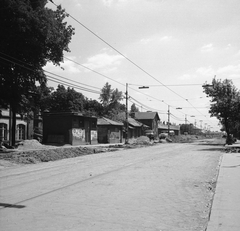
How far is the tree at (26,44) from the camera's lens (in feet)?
67.5

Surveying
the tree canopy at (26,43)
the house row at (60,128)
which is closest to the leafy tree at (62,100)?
the house row at (60,128)

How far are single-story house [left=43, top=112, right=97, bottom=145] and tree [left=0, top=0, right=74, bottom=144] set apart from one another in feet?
38.7

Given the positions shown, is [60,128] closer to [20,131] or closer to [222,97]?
[20,131]

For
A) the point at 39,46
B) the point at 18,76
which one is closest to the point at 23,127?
the point at 18,76

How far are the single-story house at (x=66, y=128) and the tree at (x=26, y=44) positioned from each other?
11.8 m

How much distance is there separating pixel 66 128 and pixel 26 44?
61.3 feet

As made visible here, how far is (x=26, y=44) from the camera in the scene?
22.2 metres

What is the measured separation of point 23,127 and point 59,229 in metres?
37.8

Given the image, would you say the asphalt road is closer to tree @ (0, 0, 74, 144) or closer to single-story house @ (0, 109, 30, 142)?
tree @ (0, 0, 74, 144)

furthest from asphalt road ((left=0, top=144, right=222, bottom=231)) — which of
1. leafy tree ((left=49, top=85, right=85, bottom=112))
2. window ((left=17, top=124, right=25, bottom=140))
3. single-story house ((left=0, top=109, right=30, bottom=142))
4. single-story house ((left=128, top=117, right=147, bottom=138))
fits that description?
leafy tree ((left=49, top=85, right=85, bottom=112))

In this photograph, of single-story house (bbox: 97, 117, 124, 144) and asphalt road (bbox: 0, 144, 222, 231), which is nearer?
asphalt road (bbox: 0, 144, 222, 231)

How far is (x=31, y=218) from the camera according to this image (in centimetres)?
544

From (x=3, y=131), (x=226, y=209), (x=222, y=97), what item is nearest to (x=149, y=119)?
(x=222, y=97)

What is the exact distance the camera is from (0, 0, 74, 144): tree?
20.6 m
